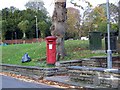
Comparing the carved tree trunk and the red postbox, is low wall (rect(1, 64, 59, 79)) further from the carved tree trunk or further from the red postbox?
the carved tree trunk

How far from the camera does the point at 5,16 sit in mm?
73375

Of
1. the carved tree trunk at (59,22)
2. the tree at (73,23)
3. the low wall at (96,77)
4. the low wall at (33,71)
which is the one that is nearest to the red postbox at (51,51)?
the low wall at (33,71)

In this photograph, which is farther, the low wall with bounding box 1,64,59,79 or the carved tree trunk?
the carved tree trunk

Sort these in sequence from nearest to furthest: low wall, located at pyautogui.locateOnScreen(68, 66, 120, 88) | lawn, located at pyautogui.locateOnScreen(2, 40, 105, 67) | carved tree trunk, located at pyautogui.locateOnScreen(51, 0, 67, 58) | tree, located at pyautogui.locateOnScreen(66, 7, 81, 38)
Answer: low wall, located at pyautogui.locateOnScreen(68, 66, 120, 88)
lawn, located at pyautogui.locateOnScreen(2, 40, 105, 67)
carved tree trunk, located at pyautogui.locateOnScreen(51, 0, 67, 58)
tree, located at pyautogui.locateOnScreen(66, 7, 81, 38)

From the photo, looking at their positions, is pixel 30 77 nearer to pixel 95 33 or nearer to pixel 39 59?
pixel 39 59

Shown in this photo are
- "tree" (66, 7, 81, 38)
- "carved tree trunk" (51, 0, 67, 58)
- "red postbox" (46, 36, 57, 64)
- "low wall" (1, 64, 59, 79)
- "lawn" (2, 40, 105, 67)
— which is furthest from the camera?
"tree" (66, 7, 81, 38)

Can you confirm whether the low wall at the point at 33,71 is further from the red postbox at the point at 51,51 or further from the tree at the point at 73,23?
the tree at the point at 73,23

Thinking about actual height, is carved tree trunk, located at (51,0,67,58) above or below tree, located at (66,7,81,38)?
below

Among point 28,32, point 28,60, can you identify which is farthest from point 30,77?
point 28,32

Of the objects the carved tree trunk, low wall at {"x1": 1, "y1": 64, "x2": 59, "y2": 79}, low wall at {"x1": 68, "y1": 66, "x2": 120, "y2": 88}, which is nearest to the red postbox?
low wall at {"x1": 1, "y1": 64, "x2": 59, "y2": 79}

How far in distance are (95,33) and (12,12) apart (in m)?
63.6

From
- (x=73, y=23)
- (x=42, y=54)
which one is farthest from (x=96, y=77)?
(x=73, y=23)

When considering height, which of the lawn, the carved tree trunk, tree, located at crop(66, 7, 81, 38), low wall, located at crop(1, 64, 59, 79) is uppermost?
tree, located at crop(66, 7, 81, 38)

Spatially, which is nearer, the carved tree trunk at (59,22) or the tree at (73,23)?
the carved tree trunk at (59,22)
